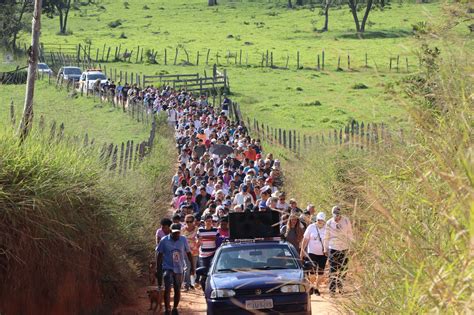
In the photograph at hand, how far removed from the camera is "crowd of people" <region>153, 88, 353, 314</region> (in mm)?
14418

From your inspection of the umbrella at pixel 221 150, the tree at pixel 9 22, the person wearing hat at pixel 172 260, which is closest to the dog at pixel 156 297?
the person wearing hat at pixel 172 260

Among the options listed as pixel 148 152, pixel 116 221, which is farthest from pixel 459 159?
pixel 148 152

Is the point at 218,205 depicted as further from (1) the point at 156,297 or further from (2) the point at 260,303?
(2) the point at 260,303

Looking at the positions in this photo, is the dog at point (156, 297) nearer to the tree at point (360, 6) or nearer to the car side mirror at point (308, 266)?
the car side mirror at point (308, 266)

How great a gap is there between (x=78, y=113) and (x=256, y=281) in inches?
1237

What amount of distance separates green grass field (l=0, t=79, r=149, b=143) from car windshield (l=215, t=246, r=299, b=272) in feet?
66.2

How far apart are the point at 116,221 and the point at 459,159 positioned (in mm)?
10310

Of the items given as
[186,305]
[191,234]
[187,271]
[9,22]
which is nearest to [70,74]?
[9,22]

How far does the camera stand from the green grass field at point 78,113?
3758 cm

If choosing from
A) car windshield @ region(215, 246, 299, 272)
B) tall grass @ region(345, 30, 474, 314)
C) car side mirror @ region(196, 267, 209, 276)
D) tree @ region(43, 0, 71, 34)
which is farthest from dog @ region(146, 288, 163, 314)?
tree @ region(43, 0, 71, 34)

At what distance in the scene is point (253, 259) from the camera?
1446cm

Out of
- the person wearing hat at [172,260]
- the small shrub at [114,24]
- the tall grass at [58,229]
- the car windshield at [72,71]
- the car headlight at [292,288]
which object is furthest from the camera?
the small shrub at [114,24]

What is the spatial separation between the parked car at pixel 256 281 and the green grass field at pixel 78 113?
66.4 feet

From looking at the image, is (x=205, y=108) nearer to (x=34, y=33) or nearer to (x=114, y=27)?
(x=34, y=33)
